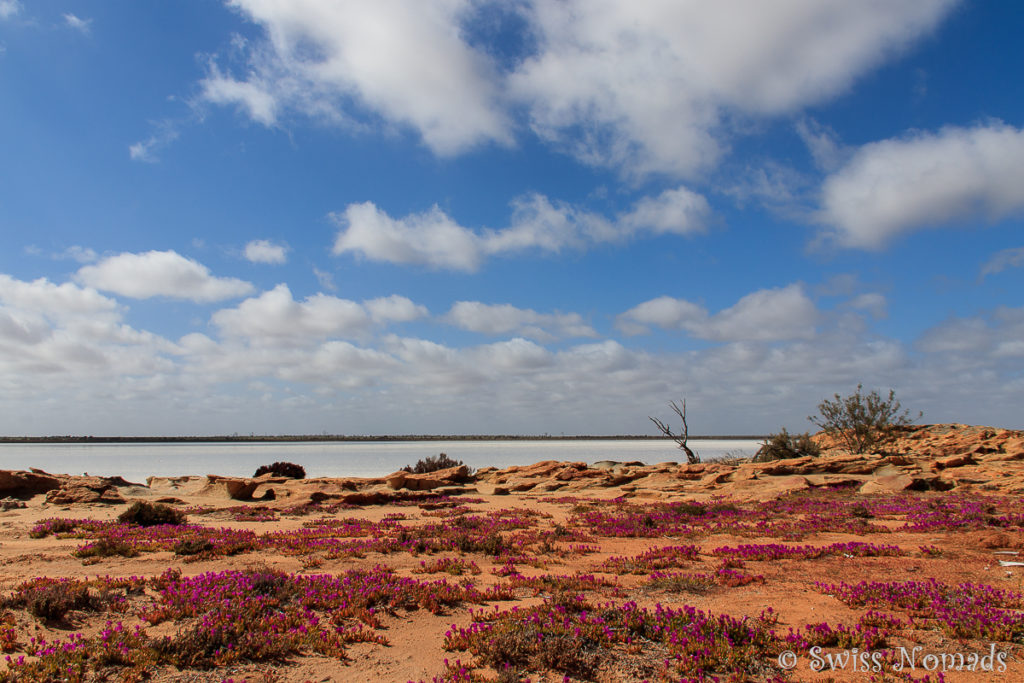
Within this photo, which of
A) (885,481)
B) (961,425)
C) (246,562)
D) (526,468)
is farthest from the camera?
(961,425)

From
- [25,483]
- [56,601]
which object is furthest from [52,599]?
[25,483]

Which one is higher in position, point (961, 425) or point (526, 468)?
point (961, 425)

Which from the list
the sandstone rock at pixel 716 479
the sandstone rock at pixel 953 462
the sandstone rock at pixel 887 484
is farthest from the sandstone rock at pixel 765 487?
the sandstone rock at pixel 953 462

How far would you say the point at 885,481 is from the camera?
977 inches

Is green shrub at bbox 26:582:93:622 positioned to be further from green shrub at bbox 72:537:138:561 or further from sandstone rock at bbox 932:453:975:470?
sandstone rock at bbox 932:453:975:470

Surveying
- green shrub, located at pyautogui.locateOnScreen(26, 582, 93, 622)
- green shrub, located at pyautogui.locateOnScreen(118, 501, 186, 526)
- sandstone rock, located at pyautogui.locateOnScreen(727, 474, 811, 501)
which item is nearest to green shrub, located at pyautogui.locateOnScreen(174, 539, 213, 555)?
green shrub, located at pyautogui.locateOnScreen(26, 582, 93, 622)

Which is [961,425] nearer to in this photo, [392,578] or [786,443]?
[786,443]

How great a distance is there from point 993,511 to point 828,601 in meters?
13.5

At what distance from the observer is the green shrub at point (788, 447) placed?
4009 cm

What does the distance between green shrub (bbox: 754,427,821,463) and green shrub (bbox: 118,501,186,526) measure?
37.9 metres

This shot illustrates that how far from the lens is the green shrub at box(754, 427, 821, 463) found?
40.1 metres

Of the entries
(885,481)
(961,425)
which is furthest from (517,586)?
(961,425)

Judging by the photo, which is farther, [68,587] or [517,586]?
[517,586]

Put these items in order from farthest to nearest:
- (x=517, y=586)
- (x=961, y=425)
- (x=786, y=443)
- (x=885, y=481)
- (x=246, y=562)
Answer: (x=961, y=425), (x=786, y=443), (x=885, y=481), (x=246, y=562), (x=517, y=586)
